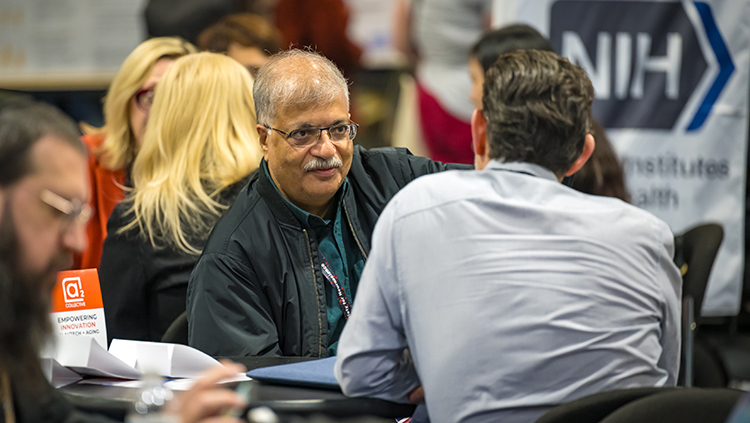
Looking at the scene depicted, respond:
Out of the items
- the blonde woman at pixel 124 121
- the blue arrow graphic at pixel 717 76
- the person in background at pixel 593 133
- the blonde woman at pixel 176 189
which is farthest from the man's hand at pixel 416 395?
the blue arrow graphic at pixel 717 76

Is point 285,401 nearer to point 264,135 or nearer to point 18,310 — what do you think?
point 18,310

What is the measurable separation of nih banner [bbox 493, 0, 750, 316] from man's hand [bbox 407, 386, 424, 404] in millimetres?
2710

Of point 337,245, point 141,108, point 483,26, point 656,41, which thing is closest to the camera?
point 337,245

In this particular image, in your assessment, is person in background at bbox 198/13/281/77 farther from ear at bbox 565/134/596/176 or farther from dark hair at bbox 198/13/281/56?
ear at bbox 565/134/596/176

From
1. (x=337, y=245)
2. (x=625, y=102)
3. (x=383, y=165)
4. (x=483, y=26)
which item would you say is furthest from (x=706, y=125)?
(x=337, y=245)

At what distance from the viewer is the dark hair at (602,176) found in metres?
3.16

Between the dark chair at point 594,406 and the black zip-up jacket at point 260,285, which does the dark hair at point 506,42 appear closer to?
the black zip-up jacket at point 260,285

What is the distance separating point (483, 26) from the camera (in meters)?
4.42

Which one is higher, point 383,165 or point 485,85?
point 485,85

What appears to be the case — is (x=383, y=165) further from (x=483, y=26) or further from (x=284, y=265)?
(x=483, y=26)

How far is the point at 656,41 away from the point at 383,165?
225 centimetres

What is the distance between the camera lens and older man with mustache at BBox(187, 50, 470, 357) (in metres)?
2.01

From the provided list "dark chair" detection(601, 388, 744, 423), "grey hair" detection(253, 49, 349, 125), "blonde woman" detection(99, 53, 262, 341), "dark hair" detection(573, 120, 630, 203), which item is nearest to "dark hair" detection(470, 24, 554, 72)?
"dark hair" detection(573, 120, 630, 203)

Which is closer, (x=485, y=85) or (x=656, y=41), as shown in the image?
(x=485, y=85)
